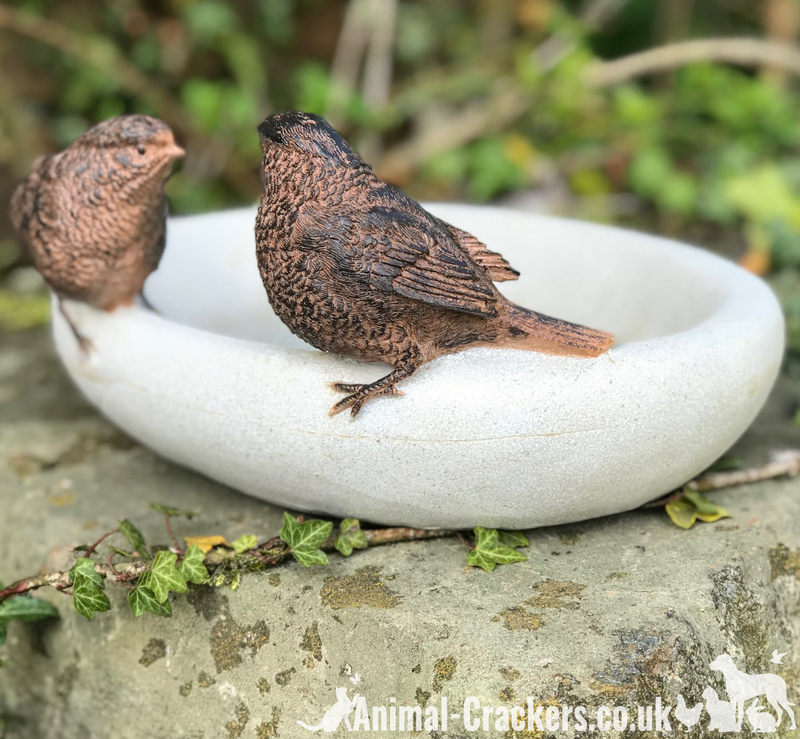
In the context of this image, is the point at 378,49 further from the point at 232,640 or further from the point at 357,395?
the point at 232,640

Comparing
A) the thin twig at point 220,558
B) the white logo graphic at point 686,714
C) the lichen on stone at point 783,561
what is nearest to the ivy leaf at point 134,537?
the thin twig at point 220,558

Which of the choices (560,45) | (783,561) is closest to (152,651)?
(783,561)

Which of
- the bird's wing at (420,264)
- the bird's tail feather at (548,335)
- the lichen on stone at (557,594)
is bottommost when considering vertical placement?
the lichen on stone at (557,594)

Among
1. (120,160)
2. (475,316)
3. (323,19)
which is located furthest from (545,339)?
(323,19)

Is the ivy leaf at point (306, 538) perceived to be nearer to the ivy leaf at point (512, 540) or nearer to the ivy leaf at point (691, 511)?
the ivy leaf at point (512, 540)

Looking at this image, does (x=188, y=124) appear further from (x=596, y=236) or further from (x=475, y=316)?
(x=475, y=316)

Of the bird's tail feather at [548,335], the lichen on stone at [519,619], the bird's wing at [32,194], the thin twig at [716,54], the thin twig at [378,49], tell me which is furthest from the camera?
the thin twig at [378,49]

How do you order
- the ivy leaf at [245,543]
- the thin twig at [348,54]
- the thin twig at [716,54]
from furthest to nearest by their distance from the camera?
the thin twig at [348,54], the thin twig at [716,54], the ivy leaf at [245,543]

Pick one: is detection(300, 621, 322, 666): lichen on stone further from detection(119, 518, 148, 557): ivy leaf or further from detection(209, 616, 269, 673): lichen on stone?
detection(119, 518, 148, 557): ivy leaf
